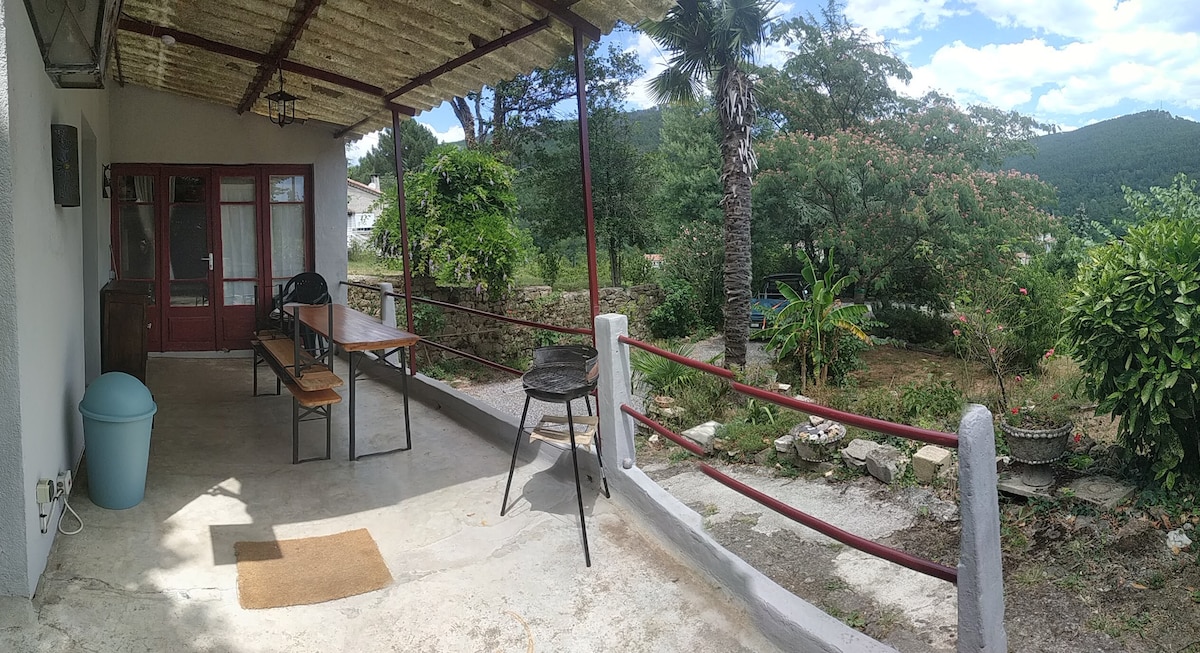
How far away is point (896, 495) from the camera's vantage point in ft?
17.1

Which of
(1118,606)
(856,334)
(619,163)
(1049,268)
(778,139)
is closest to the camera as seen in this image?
(1118,606)

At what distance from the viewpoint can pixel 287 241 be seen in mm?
8242

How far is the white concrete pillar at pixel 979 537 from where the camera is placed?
2018mm

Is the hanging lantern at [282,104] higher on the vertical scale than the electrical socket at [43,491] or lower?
higher

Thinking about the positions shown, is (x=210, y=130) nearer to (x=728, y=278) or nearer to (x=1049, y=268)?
(x=728, y=278)

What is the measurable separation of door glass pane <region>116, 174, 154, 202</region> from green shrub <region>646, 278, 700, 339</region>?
1036 centimetres

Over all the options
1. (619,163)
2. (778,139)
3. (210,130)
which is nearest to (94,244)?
(210,130)

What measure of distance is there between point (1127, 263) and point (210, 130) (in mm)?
8234

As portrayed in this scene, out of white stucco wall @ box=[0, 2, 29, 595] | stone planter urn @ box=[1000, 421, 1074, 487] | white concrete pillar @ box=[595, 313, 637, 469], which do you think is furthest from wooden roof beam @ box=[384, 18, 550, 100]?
stone planter urn @ box=[1000, 421, 1074, 487]

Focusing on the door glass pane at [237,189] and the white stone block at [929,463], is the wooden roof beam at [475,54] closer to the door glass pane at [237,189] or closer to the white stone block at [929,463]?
the door glass pane at [237,189]

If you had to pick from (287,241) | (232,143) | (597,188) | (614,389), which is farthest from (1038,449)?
(597,188)

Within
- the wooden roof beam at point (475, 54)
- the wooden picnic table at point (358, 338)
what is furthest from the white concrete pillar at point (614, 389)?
the wooden roof beam at point (475, 54)

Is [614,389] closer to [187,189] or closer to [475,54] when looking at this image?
[475,54]

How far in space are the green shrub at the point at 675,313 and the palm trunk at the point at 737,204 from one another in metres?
4.31
